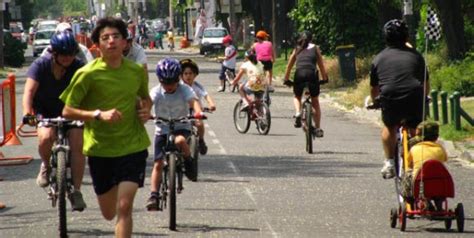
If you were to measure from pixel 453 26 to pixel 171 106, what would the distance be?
24748mm

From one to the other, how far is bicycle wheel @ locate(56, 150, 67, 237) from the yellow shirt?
2.98 m

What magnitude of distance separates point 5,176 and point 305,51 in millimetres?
5196

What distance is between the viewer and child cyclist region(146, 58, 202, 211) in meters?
13.7

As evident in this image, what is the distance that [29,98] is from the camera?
509 inches

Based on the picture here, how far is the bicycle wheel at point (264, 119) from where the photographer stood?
25.8 meters

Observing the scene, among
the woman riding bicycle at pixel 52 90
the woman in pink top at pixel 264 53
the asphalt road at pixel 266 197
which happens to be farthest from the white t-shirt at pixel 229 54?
the woman riding bicycle at pixel 52 90

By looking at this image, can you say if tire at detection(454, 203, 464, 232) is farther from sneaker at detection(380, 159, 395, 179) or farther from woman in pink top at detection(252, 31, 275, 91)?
woman in pink top at detection(252, 31, 275, 91)

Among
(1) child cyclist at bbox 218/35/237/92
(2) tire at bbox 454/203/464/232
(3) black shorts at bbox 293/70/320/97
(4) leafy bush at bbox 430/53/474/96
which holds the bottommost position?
(1) child cyclist at bbox 218/35/237/92

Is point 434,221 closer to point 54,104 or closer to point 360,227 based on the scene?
point 360,227

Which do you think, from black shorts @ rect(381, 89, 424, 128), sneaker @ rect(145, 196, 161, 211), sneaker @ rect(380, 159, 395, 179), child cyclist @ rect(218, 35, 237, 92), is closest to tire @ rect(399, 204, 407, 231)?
sneaker @ rect(380, 159, 395, 179)

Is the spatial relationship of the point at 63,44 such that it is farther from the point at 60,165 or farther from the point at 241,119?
the point at 241,119

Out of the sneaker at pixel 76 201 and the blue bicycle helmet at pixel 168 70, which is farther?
the blue bicycle helmet at pixel 168 70

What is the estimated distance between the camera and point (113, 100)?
34.1 ft

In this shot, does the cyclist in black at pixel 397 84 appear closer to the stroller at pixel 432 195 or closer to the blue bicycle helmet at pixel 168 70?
the stroller at pixel 432 195
